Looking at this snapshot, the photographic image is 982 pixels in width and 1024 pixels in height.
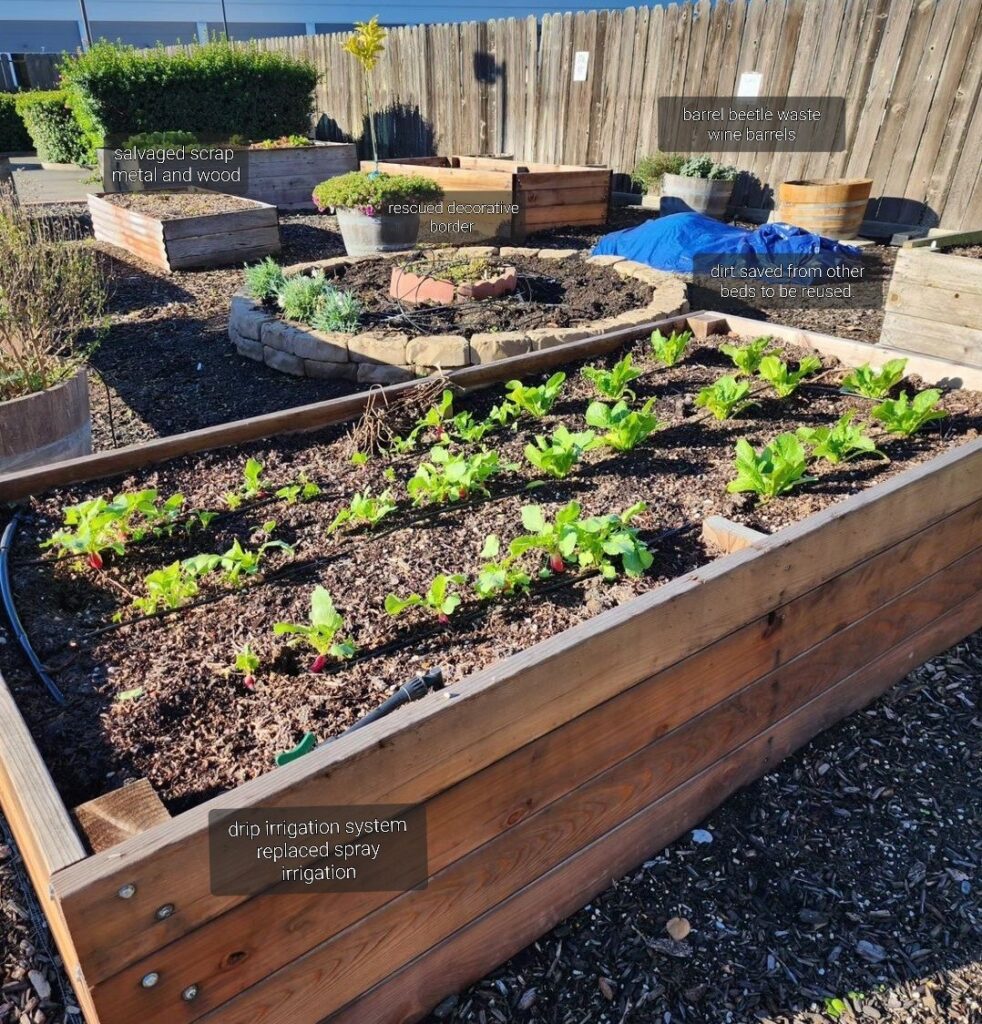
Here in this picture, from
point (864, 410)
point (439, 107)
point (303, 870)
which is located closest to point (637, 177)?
point (439, 107)

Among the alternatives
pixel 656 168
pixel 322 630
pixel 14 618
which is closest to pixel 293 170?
pixel 656 168

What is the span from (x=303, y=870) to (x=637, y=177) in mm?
10961

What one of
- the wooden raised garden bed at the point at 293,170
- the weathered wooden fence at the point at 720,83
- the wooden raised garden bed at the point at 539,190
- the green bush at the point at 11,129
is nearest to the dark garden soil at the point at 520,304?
the wooden raised garden bed at the point at 539,190

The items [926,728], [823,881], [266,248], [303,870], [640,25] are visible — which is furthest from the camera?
[640,25]

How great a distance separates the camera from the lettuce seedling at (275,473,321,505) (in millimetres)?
2617

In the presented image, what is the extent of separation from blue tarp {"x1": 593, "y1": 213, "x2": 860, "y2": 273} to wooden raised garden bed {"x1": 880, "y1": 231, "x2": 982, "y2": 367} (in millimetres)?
2705

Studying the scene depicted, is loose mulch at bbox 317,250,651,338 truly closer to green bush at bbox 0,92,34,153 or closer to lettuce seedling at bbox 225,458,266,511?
lettuce seedling at bbox 225,458,266,511

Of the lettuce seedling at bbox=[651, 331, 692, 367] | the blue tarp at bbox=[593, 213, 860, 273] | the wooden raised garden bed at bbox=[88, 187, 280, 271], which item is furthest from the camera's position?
the wooden raised garden bed at bbox=[88, 187, 280, 271]

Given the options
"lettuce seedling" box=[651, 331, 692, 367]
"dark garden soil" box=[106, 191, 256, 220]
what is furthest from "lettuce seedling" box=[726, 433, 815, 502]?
"dark garden soil" box=[106, 191, 256, 220]

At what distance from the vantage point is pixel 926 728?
103 inches

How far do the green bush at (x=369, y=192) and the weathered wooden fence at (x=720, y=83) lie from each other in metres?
4.56

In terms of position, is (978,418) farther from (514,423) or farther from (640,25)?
(640,25)

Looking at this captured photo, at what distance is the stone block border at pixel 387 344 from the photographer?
471 centimetres

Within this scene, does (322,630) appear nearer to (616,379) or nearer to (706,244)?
(616,379)
